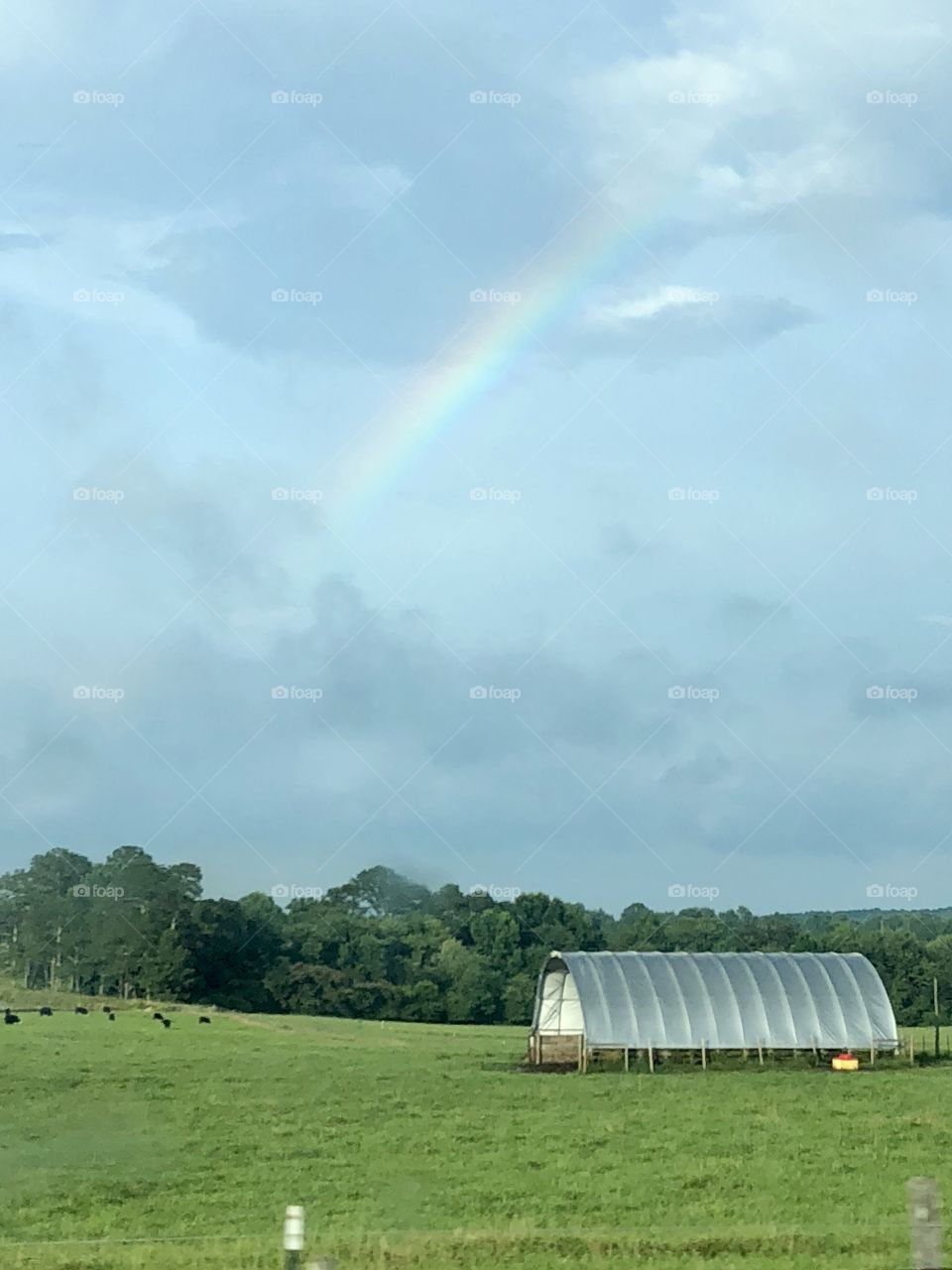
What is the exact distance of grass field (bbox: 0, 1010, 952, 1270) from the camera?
18.2 metres

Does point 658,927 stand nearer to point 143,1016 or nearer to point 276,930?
point 276,930

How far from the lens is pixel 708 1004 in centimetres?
5006

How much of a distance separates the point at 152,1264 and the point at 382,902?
12083cm

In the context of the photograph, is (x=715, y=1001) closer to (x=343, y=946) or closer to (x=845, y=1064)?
(x=845, y=1064)

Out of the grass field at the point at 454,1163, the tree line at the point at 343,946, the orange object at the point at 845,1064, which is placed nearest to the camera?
the grass field at the point at 454,1163

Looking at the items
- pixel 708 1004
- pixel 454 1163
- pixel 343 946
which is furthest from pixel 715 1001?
pixel 343 946

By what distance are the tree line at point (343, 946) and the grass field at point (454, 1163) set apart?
2001 inches

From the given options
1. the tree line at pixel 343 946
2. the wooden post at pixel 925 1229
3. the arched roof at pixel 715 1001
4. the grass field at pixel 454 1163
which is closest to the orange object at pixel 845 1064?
the grass field at pixel 454 1163

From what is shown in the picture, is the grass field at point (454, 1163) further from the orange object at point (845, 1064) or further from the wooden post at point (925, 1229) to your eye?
the wooden post at point (925, 1229)

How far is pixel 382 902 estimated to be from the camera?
13700 centimetres

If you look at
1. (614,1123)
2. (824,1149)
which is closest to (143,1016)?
(614,1123)

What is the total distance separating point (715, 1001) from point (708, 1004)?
1.18 ft

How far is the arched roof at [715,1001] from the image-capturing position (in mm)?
48594

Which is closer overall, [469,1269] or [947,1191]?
[469,1269]
